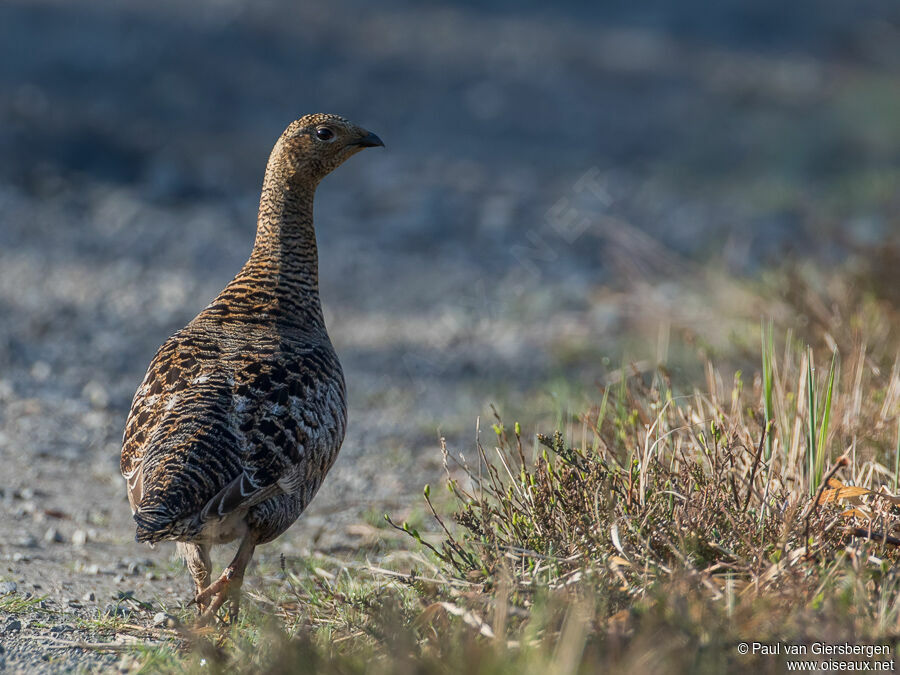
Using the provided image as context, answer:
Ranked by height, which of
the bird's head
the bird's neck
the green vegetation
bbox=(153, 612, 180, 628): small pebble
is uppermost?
the bird's head

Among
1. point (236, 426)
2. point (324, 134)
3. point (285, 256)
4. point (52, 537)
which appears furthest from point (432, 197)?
point (236, 426)

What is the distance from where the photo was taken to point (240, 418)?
149 inches

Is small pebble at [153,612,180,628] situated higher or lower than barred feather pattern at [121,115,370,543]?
lower

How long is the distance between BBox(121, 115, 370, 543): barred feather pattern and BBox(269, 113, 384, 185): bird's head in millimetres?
448

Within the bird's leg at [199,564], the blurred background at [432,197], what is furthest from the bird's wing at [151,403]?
the blurred background at [432,197]

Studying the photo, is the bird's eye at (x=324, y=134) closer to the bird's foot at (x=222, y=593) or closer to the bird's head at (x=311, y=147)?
the bird's head at (x=311, y=147)

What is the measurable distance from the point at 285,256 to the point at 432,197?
19.6 ft

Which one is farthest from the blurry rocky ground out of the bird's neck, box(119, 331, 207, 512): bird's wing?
the bird's neck

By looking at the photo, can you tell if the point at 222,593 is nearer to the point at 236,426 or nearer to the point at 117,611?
the point at 117,611

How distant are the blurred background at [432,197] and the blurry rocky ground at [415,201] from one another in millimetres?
37

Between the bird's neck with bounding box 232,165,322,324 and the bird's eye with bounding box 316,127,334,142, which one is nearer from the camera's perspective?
the bird's neck with bounding box 232,165,322,324

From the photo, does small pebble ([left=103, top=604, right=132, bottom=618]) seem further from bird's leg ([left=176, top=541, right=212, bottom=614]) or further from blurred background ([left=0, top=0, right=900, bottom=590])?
blurred background ([left=0, top=0, right=900, bottom=590])

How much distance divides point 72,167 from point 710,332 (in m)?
7.02

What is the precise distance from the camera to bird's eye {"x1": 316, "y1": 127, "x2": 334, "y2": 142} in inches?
193
